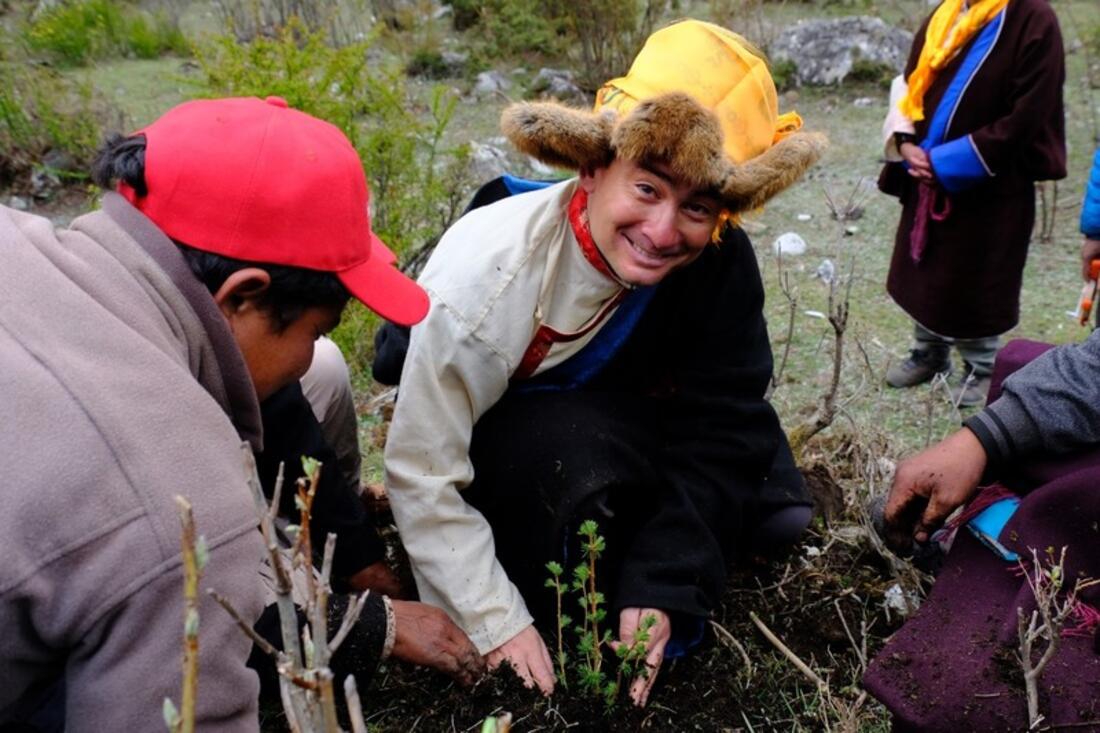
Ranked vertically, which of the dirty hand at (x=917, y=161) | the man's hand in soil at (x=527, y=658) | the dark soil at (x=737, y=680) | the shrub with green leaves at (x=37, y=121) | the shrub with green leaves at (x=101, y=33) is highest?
the dirty hand at (x=917, y=161)

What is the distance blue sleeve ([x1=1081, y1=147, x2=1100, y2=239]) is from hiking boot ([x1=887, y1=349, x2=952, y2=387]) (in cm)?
86

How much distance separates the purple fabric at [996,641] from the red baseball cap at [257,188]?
1.14 meters

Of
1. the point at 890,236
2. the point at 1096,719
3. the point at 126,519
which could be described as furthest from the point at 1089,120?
the point at 126,519

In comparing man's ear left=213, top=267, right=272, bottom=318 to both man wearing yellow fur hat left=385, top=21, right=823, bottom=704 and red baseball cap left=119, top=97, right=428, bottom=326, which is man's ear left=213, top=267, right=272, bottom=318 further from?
man wearing yellow fur hat left=385, top=21, right=823, bottom=704

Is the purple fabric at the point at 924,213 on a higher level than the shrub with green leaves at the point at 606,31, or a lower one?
higher

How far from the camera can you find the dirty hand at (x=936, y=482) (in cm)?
189

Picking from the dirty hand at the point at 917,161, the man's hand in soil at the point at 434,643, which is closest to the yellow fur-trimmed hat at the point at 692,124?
the man's hand in soil at the point at 434,643

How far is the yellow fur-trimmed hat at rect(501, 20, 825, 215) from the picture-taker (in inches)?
68.4

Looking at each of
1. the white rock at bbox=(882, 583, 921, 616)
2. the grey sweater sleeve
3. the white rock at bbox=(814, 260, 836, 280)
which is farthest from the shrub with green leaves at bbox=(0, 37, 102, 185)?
the grey sweater sleeve

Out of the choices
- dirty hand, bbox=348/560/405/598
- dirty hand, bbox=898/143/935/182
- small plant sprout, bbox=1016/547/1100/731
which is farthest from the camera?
dirty hand, bbox=898/143/935/182

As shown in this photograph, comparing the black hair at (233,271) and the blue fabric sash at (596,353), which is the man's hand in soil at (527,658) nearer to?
the blue fabric sash at (596,353)

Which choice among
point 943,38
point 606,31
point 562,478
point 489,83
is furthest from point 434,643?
point 489,83

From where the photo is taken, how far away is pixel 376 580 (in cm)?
223

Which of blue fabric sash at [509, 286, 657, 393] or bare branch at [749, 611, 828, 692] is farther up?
blue fabric sash at [509, 286, 657, 393]
